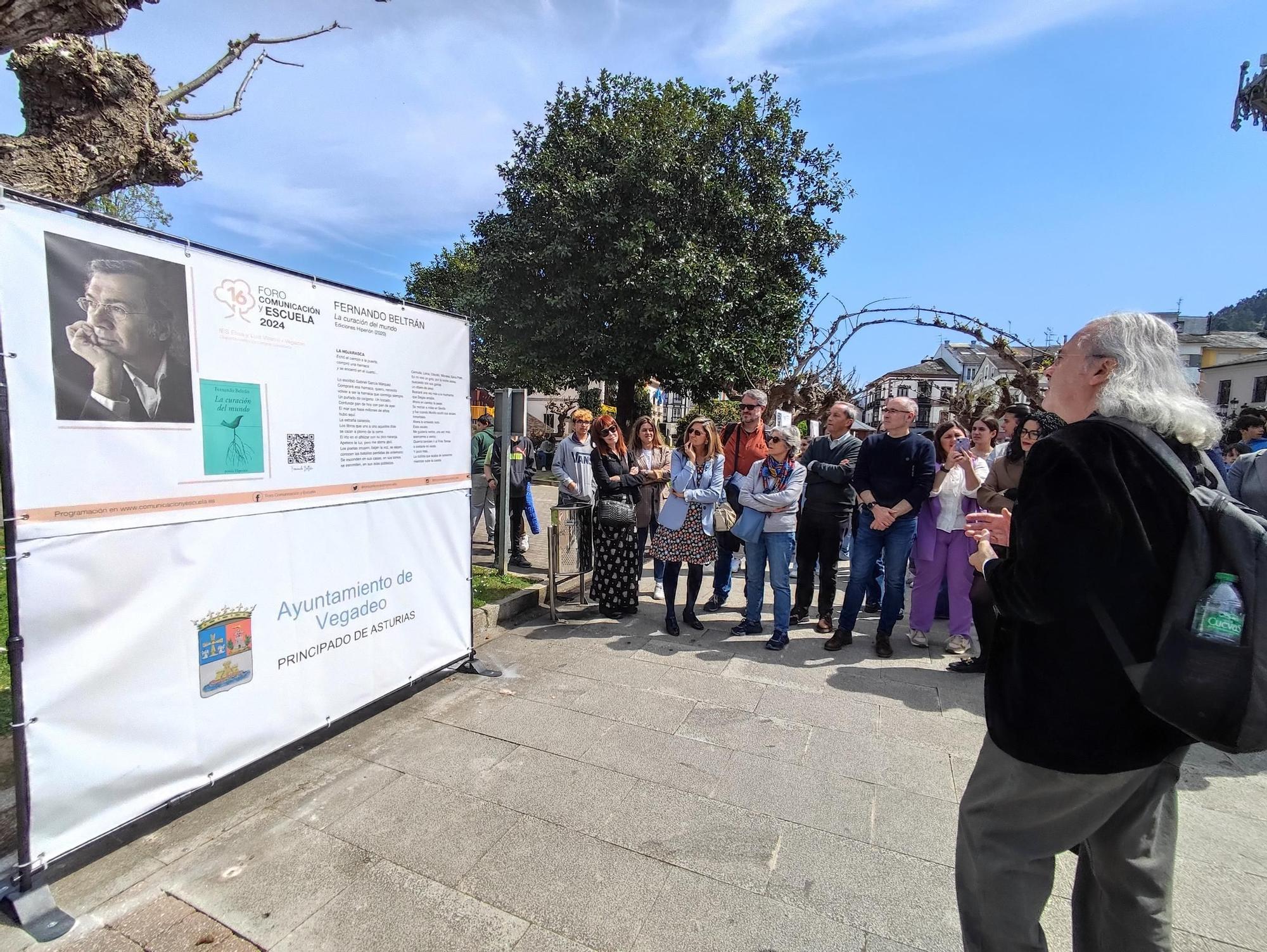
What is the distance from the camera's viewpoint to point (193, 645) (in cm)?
251

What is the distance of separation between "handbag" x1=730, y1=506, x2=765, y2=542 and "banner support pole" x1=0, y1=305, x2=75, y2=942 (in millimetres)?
4228

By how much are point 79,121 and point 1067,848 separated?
808cm

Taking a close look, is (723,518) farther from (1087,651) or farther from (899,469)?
(1087,651)

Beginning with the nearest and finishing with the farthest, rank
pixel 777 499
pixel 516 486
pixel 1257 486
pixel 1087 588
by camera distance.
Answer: pixel 1087 588
pixel 1257 486
pixel 777 499
pixel 516 486

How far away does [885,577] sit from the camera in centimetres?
493

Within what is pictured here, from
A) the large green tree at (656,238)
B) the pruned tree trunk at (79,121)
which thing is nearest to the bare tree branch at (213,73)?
the pruned tree trunk at (79,121)

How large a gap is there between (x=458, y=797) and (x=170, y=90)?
6957mm

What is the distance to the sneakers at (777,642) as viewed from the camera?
4.89 meters

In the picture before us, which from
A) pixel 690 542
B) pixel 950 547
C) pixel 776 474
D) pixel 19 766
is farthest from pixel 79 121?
pixel 950 547

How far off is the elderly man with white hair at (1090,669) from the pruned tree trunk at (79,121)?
7048 mm

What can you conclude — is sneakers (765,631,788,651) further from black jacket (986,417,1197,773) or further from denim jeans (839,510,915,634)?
black jacket (986,417,1197,773)

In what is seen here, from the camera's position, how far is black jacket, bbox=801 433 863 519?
515 cm

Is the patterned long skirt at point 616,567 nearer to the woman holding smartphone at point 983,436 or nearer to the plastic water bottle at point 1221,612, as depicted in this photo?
the woman holding smartphone at point 983,436

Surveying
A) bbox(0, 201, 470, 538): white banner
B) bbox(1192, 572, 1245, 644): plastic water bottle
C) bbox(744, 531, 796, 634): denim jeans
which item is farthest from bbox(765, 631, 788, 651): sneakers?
bbox(1192, 572, 1245, 644): plastic water bottle
